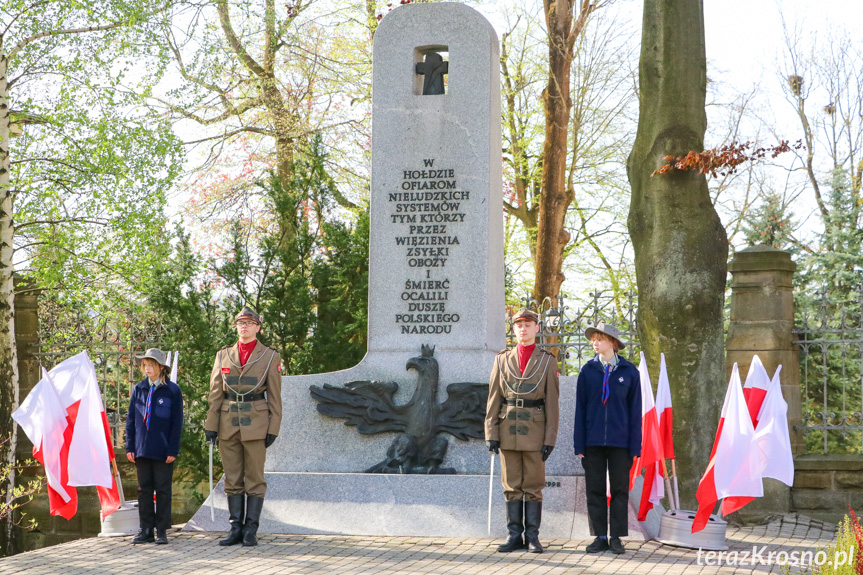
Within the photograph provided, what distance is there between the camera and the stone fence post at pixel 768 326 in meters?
10.3

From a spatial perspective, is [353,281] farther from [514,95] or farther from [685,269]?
[514,95]

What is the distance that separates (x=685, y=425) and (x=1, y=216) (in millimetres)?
8117

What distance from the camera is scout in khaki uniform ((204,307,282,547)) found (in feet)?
25.2

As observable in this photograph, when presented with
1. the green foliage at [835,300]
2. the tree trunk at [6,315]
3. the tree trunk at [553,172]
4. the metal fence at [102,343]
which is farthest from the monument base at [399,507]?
the tree trunk at [553,172]

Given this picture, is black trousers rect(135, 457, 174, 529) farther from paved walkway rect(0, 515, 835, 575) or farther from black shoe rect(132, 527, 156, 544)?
paved walkway rect(0, 515, 835, 575)

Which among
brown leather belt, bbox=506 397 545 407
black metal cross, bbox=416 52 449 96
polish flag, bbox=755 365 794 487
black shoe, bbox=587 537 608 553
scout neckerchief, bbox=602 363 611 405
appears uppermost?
black metal cross, bbox=416 52 449 96

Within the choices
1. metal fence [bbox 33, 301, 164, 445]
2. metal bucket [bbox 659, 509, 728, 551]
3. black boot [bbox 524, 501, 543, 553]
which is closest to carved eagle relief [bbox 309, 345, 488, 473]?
black boot [bbox 524, 501, 543, 553]

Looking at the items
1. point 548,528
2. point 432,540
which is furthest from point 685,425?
point 432,540

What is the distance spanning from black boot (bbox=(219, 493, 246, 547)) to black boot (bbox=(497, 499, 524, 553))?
199 cm

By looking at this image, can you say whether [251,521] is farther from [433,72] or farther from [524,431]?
[433,72]

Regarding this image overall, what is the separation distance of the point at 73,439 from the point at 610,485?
416cm

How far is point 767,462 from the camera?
23.5ft

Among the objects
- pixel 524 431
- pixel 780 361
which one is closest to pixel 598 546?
pixel 524 431

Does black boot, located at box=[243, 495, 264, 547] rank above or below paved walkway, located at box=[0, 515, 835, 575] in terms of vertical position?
above
